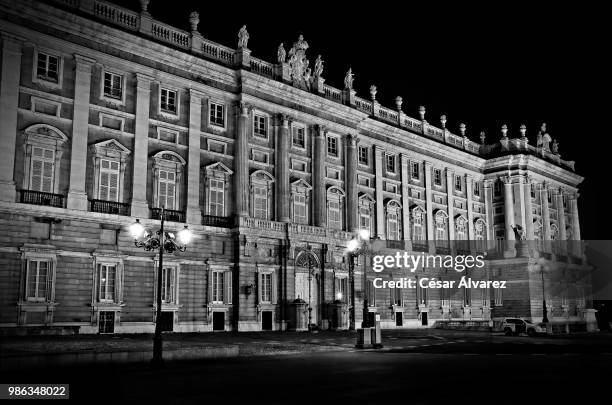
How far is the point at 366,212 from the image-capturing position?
56.2 m

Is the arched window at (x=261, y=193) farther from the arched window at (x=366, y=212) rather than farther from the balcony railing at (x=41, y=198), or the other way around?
the balcony railing at (x=41, y=198)

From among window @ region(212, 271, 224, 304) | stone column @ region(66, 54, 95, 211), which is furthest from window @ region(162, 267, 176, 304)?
stone column @ region(66, 54, 95, 211)

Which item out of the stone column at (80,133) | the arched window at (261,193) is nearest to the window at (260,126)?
the arched window at (261,193)

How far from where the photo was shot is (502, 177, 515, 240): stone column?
71625 mm

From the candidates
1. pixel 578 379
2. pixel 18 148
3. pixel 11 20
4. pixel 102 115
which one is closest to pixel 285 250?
pixel 102 115

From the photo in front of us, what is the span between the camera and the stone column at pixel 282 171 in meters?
47.0

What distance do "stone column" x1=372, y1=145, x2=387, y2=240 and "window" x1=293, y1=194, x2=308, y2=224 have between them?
977 centimetres

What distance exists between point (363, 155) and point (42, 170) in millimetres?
29477

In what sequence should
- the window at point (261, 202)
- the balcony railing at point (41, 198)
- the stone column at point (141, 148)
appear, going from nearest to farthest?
the balcony railing at point (41, 198) < the stone column at point (141, 148) < the window at point (261, 202)

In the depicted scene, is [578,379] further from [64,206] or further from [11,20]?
[11,20]

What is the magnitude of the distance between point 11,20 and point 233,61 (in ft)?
52.1

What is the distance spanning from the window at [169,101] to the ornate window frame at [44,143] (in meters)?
7.43

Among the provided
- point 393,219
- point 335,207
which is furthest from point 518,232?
point 335,207

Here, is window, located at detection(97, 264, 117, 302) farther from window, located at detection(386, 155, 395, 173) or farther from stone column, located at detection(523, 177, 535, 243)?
stone column, located at detection(523, 177, 535, 243)
